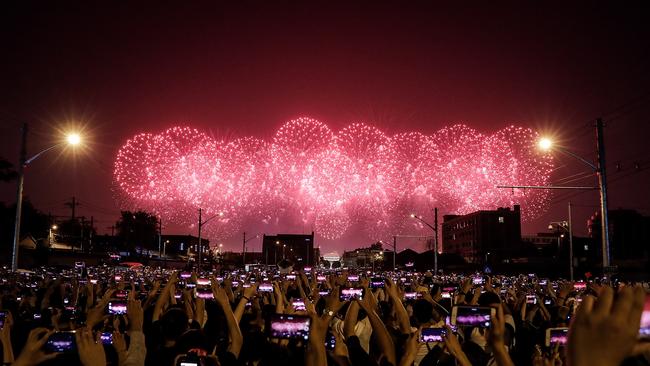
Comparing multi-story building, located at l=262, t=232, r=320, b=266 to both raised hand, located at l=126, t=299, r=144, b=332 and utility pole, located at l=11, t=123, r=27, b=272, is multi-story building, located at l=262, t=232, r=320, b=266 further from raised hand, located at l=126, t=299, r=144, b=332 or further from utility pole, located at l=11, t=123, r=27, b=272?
raised hand, located at l=126, t=299, r=144, b=332

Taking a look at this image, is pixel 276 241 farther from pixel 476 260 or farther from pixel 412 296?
pixel 412 296

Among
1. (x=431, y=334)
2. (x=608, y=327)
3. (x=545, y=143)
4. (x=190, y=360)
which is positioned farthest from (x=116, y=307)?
(x=545, y=143)

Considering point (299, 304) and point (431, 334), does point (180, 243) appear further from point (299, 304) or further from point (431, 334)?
point (431, 334)

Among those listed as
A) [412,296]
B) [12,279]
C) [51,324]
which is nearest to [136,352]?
[51,324]

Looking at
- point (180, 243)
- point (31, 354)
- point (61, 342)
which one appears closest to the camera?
point (31, 354)

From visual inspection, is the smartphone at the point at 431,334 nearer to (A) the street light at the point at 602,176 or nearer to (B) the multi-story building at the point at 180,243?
(A) the street light at the point at 602,176
